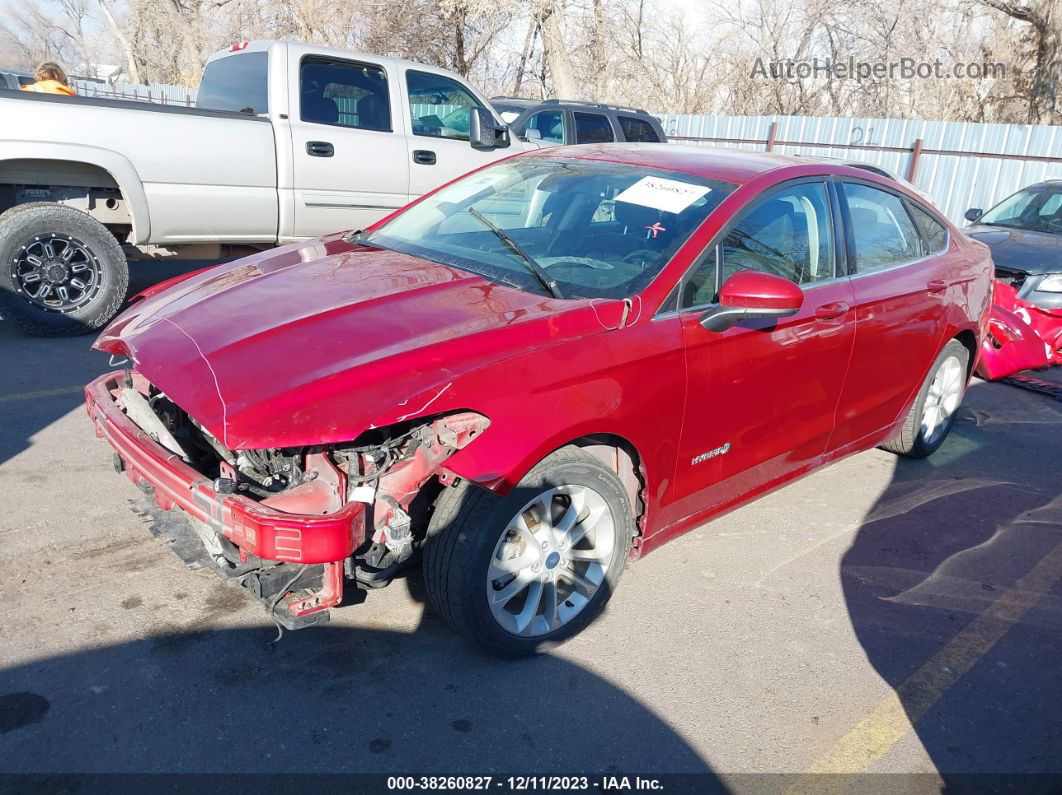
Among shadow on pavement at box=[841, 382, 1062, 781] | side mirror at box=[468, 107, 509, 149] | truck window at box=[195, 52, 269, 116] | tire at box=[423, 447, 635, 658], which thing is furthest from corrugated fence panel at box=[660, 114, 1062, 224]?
tire at box=[423, 447, 635, 658]

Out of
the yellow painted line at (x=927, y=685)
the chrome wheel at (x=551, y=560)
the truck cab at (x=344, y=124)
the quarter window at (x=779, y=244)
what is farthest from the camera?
the truck cab at (x=344, y=124)

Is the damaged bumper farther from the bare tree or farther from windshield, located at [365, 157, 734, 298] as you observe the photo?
the bare tree

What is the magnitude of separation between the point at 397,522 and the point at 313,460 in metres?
0.33

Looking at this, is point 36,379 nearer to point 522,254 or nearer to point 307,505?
point 522,254

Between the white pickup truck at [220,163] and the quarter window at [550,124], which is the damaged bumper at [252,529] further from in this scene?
the quarter window at [550,124]

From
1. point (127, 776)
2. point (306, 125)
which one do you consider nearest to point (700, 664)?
point (127, 776)

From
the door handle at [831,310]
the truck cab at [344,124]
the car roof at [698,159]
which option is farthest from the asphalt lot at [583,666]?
the truck cab at [344,124]

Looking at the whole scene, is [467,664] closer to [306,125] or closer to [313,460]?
[313,460]

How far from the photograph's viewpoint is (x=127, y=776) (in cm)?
250

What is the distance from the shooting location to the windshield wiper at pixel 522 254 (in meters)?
3.34

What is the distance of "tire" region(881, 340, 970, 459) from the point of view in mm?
5027

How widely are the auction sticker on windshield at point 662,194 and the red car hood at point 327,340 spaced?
74cm

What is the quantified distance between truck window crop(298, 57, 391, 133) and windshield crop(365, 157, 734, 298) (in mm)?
3501

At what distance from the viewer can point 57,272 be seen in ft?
20.7
